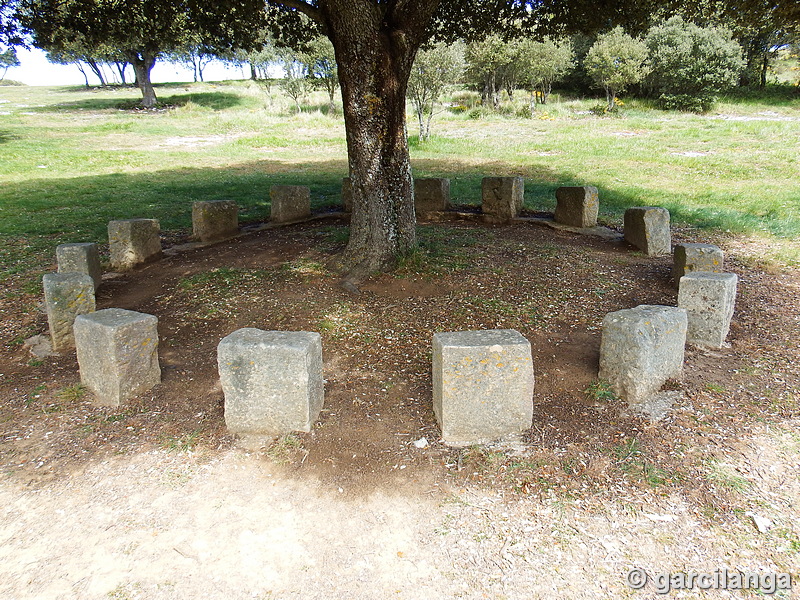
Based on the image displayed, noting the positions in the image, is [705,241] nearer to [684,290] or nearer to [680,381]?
[684,290]

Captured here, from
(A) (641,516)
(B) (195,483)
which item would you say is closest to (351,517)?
(B) (195,483)

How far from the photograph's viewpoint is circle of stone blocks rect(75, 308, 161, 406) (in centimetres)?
424

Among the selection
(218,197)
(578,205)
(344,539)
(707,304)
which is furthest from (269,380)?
(218,197)

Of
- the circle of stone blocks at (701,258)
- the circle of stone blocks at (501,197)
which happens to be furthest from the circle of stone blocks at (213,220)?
the circle of stone blocks at (701,258)

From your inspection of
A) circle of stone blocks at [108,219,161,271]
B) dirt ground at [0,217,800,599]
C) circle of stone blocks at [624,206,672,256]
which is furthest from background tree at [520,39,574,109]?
dirt ground at [0,217,800,599]

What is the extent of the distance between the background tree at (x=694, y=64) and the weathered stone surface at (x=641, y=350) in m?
26.9

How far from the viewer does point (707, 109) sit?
26781 millimetres

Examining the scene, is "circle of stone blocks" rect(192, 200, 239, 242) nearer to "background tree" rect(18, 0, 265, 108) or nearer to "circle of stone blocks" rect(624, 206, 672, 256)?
"background tree" rect(18, 0, 265, 108)

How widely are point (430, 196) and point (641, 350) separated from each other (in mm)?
6516

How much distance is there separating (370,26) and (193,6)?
12.0 ft

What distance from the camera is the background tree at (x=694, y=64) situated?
2761 cm

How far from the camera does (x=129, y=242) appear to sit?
7.73 m

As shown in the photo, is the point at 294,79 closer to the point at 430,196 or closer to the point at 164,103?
the point at 164,103

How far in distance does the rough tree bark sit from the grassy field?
13.8ft
